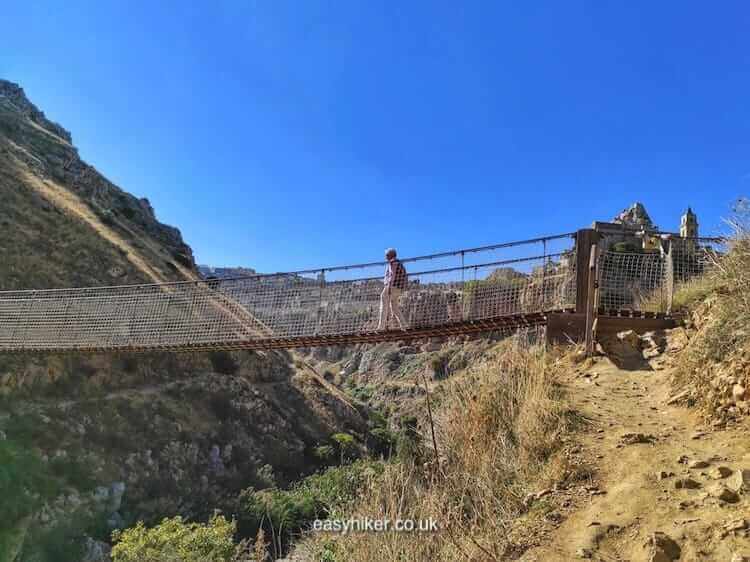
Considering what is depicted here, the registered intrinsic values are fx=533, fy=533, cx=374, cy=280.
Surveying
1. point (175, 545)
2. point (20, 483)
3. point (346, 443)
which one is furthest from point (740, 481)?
point (346, 443)

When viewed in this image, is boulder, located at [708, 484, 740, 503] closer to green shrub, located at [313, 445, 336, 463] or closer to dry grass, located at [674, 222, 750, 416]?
dry grass, located at [674, 222, 750, 416]

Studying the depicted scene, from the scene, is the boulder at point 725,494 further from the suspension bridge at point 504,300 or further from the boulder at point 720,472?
the suspension bridge at point 504,300

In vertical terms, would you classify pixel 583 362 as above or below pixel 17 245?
below

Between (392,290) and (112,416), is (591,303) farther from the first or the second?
(112,416)

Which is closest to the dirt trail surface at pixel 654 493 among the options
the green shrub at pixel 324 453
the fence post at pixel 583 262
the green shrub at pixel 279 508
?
the fence post at pixel 583 262

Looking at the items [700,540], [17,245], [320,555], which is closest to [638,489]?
[700,540]

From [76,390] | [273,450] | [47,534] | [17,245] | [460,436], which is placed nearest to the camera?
[460,436]

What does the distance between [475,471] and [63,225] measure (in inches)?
1038

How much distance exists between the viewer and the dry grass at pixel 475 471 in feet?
9.26

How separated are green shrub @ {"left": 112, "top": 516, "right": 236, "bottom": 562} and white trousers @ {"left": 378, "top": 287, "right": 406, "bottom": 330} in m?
5.36

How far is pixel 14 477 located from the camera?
1205cm

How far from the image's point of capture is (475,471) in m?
3.72

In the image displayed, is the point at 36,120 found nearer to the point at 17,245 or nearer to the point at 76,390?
the point at 17,245

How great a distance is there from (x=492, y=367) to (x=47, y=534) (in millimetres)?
11706
